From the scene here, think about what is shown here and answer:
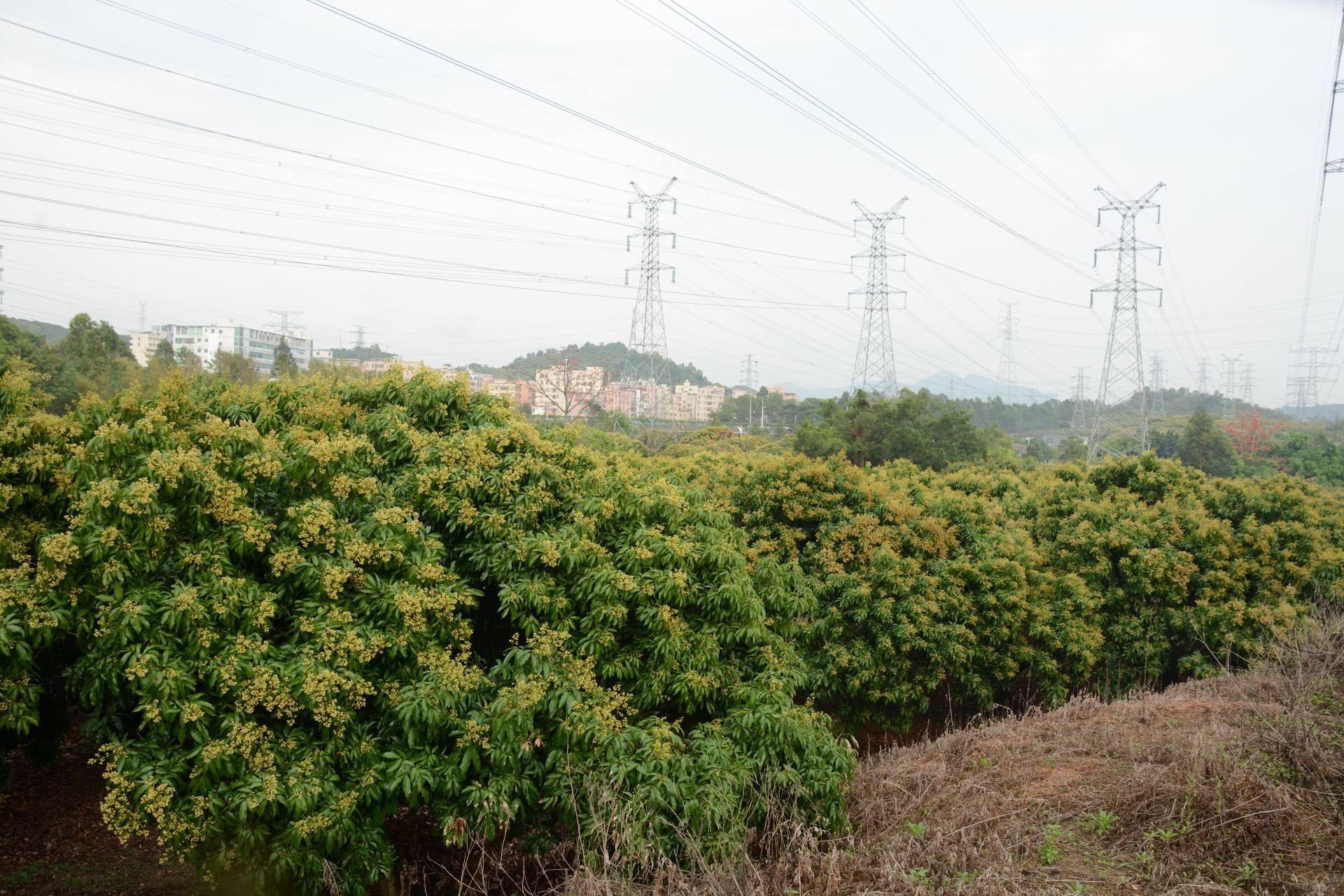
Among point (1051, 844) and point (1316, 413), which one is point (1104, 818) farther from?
point (1316, 413)

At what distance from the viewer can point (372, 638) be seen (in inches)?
247

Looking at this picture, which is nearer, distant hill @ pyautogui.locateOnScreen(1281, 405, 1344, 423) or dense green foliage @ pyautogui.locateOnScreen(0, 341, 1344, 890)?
dense green foliage @ pyautogui.locateOnScreen(0, 341, 1344, 890)

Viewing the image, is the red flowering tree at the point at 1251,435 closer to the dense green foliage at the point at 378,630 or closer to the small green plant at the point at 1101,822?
the small green plant at the point at 1101,822

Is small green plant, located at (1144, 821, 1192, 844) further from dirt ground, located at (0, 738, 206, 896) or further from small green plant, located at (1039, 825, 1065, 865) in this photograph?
dirt ground, located at (0, 738, 206, 896)

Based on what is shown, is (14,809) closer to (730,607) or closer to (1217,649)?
(730,607)

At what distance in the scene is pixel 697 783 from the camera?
21.5 feet

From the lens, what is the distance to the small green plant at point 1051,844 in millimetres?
6566

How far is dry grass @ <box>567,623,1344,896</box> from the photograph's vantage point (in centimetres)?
590

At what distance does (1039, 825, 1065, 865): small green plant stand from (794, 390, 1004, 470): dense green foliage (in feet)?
70.1

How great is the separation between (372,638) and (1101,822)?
21.3 feet

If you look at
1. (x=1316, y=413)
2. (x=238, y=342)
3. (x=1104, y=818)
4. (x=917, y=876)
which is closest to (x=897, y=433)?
(x=1104, y=818)

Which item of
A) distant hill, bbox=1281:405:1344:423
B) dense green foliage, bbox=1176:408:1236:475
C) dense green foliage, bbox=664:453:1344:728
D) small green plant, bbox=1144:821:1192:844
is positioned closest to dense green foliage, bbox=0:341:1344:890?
small green plant, bbox=1144:821:1192:844

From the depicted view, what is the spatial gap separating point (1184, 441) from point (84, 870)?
46.5m

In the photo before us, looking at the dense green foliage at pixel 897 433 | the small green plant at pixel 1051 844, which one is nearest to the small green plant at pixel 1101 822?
the small green plant at pixel 1051 844
